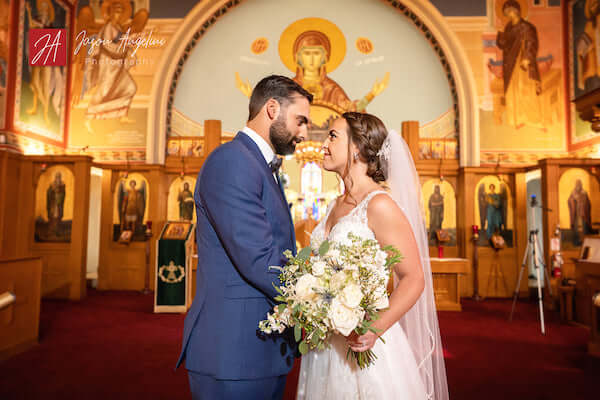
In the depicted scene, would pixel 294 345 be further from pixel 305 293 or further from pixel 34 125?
pixel 34 125

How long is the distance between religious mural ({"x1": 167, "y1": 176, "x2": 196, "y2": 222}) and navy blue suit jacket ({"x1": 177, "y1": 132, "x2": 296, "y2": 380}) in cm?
930

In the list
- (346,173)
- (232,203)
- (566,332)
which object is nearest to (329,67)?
(566,332)

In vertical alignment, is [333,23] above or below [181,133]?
above

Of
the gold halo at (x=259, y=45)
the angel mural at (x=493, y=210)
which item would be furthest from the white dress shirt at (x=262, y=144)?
the gold halo at (x=259, y=45)

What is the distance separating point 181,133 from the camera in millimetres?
11281

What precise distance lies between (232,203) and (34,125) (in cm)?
1050

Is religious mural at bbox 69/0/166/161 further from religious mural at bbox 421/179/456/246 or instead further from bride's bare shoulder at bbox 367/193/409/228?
bride's bare shoulder at bbox 367/193/409/228

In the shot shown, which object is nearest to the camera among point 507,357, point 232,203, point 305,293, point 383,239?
point 305,293

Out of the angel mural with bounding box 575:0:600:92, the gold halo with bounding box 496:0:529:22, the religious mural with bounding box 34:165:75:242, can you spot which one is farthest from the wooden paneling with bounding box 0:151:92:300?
the angel mural with bounding box 575:0:600:92

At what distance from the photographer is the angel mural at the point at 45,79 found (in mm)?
9570

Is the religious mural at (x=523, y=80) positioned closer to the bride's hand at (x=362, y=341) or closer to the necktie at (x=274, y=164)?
the necktie at (x=274, y=164)

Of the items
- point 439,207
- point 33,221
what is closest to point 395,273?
point 439,207

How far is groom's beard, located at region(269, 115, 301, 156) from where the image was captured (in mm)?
1741

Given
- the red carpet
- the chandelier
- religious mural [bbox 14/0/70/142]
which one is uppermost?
religious mural [bbox 14/0/70/142]
